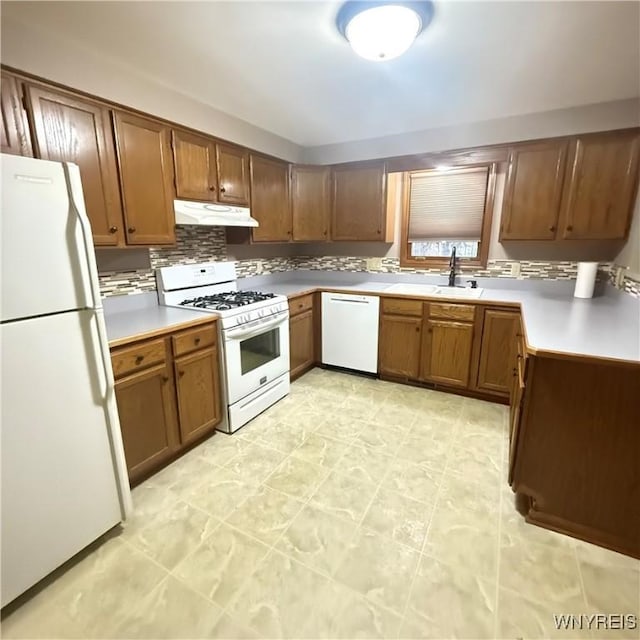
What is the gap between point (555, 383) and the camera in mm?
1541

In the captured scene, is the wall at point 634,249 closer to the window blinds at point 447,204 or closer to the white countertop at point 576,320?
the white countertop at point 576,320

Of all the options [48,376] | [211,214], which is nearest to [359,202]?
[211,214]

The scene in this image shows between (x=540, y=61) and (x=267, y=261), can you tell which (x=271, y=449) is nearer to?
(x=267, y=261)

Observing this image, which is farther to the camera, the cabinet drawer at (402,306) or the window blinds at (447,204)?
the window blinds at (447,204)

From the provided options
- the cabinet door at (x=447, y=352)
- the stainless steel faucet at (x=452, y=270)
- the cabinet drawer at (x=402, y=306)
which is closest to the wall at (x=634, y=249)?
the cabinet door at (x=447, y=352)

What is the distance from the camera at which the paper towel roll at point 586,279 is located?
103 inches

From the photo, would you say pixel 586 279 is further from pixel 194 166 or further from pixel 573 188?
pixel 194 166

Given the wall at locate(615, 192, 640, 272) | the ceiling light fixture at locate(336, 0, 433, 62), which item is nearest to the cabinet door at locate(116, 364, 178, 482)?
the ceiling light fixture at locate(336, 0, 433, 62)

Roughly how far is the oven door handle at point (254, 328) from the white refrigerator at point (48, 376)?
90cm

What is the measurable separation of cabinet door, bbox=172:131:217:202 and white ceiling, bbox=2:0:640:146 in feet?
0.95

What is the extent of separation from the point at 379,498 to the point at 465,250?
244cm

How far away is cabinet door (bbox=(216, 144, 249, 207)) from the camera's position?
2611mm

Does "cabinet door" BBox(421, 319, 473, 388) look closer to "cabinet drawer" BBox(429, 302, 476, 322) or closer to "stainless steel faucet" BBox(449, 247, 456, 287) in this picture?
"cabinet drawer" BBox(429, 302, 476, 322)

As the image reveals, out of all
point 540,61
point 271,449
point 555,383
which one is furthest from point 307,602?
point 540,61
